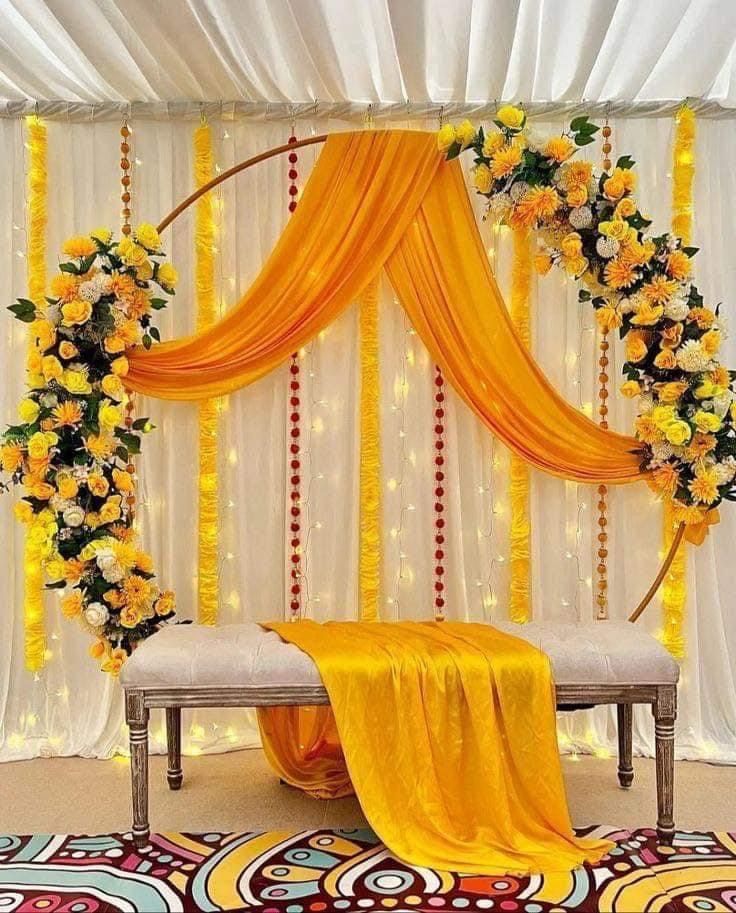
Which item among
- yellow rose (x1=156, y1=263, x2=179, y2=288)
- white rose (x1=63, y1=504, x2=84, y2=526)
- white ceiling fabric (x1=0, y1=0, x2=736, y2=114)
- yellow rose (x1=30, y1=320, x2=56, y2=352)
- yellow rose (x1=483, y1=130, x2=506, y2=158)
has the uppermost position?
white ceiling fabric (x1=0, y1=0, x2=736, y2=114)

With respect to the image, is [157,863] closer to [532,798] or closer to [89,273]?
[532,798]

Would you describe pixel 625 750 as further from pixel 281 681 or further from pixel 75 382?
pixel 75 382

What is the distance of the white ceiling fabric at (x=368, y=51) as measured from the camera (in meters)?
3.23

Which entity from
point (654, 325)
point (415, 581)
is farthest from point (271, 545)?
point (654, 325)

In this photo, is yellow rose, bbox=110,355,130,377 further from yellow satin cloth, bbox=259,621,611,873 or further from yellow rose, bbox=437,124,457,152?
yellow rose, bbox=437,124,457,152

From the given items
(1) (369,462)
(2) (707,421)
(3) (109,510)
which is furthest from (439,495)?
(3) (109,510)

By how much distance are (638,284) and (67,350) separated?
6.97 ft

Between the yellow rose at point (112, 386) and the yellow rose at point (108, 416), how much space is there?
0.06 metres

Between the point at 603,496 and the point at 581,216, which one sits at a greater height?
the point at 581,216

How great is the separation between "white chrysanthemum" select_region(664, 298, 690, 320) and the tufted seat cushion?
3.88ft

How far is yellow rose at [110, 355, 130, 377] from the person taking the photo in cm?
360

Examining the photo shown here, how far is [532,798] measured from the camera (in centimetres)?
307

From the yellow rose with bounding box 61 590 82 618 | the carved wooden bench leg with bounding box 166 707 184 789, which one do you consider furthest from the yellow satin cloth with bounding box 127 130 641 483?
the carved wooden bench leg with bounding box 166 707 184 789

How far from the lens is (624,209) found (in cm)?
352
